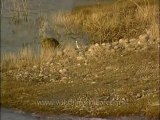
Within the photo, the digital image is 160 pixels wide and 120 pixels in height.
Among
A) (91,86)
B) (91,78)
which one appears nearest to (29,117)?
(91,86)

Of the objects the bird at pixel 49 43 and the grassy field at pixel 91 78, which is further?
the bird at pixel 49 43

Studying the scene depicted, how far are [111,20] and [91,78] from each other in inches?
322

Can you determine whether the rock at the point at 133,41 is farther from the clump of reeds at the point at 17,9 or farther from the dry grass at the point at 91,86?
the clump of reeds at the point at 17,9

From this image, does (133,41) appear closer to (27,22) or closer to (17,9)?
(27,22)

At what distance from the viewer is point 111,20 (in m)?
21.7

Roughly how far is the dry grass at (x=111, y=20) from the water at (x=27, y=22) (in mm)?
649

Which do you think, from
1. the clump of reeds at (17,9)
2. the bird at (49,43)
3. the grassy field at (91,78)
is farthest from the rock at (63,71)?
the clump of reeds at (17,9)

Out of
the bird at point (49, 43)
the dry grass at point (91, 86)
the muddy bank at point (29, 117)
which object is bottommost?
the muddy bank at point (29, 117)

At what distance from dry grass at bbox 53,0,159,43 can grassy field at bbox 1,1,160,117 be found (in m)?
0.07

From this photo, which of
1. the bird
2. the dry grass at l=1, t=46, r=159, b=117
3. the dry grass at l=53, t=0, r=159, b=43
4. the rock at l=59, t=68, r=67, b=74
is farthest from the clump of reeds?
the rock at l=59, t=68, r=67, b=74

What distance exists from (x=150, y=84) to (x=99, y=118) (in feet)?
6.82

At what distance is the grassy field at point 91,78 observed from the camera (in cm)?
1187

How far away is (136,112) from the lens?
11281mm

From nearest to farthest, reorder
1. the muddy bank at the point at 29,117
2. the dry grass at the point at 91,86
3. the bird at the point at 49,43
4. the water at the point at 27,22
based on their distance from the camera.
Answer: the muddy bank at the point at 29,117
the dry grass at the point at 91,86
the bird at the point at 49,43
the water at the point at 27,22
